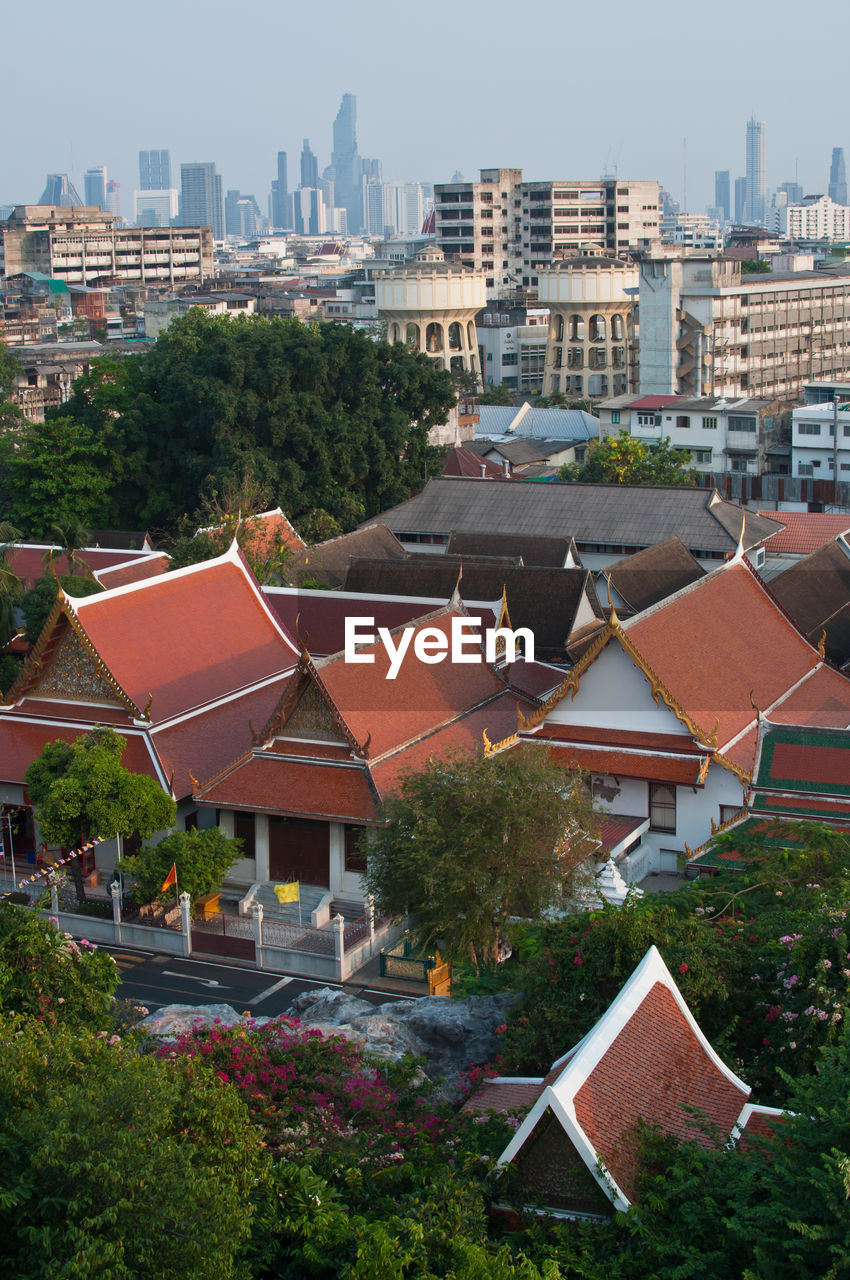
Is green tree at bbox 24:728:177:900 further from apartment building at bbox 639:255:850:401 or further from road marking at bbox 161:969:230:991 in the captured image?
apartment building at bbox 639:255:850:401

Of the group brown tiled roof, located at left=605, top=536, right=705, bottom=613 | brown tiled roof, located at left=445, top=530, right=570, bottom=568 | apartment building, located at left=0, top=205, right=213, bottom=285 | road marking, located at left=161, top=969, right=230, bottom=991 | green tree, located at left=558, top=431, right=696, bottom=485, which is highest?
apartment building, located at left=0, top=205, right=213, bottom=285

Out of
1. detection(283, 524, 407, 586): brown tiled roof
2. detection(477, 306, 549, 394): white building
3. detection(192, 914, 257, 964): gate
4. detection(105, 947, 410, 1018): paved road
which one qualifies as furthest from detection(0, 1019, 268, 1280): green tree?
detection(477, 306, 549, 394): white building

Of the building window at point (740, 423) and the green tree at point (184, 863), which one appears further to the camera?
the building window at point (740, 423)

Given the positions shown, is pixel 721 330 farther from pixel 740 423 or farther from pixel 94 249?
pixel 94 249

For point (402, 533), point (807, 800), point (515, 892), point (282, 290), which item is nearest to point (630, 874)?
point (807, 800)

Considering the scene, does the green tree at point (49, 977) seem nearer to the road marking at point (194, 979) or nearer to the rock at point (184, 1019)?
the rock at point (184, 1019)

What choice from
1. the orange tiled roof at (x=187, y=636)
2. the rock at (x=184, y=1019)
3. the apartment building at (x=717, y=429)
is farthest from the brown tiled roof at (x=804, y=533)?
the rock at (x=184, y=1019)
